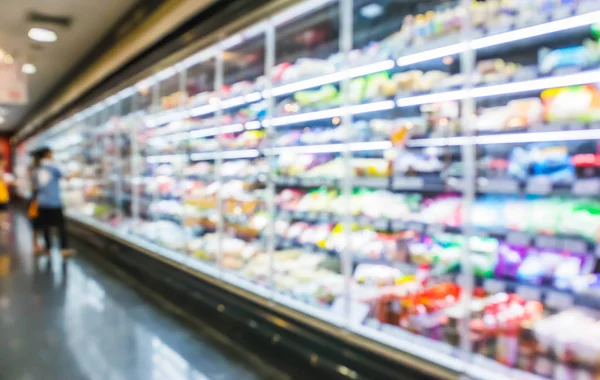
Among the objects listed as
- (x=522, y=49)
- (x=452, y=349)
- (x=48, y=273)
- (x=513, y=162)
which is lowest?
(x=48, y=273)

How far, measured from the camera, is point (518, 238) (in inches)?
78.3

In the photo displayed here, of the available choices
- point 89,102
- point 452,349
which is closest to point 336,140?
point 452,349

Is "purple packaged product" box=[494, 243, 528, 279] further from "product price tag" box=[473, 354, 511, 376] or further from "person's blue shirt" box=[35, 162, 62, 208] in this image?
"person's blue shirt" box=[35, 162, 62, 208]

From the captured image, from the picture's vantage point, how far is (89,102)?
7609 millimetres

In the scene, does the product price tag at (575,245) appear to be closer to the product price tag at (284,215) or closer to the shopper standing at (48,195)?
the product price tag at (284,215)

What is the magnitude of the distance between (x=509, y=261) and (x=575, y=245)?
41 centimetres

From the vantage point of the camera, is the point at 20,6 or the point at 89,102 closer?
the point at 20,6

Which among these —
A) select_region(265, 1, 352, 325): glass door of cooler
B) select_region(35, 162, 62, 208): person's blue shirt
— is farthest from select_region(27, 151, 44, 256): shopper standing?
select_region(265, 1, 352, 325): glass door of cooler

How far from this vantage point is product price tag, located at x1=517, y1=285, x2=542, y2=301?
6.37ft

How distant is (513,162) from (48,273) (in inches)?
204

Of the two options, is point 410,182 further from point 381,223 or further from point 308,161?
point 308,161

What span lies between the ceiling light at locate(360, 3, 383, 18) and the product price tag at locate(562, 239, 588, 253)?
75.9 inches

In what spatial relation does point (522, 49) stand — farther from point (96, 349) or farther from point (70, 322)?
point (70, 322)

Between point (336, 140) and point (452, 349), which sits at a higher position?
point (336, 140)
